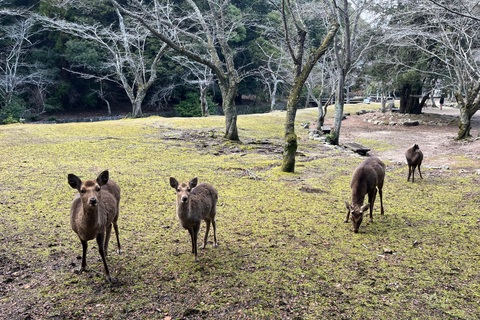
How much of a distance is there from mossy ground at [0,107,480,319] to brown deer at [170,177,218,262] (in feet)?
1.40

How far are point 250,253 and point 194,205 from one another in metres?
1.09

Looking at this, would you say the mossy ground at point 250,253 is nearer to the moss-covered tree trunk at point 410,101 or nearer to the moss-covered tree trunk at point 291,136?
the moss-covered tree trunk at point 291,136

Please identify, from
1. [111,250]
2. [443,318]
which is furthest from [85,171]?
[443,318]

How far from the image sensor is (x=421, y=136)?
21.9 meters

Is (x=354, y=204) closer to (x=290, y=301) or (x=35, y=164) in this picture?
(x=290, y=301)

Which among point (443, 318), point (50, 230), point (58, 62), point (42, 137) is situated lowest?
point (443, 318)

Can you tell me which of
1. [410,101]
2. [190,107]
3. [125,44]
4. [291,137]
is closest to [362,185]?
[291,137]

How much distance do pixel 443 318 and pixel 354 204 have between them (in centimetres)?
241

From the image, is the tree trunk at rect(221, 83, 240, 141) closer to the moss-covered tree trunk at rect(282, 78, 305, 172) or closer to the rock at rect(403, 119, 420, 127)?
the moss-covered tree trunk at rect(282, 78, 305, 172)

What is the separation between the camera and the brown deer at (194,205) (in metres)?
4.15

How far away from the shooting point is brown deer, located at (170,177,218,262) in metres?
4.15

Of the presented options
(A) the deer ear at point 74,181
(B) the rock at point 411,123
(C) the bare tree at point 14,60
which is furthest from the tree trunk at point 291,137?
(C) the bare tree at point 14,60

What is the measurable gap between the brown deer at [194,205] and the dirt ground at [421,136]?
34.1ft

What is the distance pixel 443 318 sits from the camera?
3.38m
